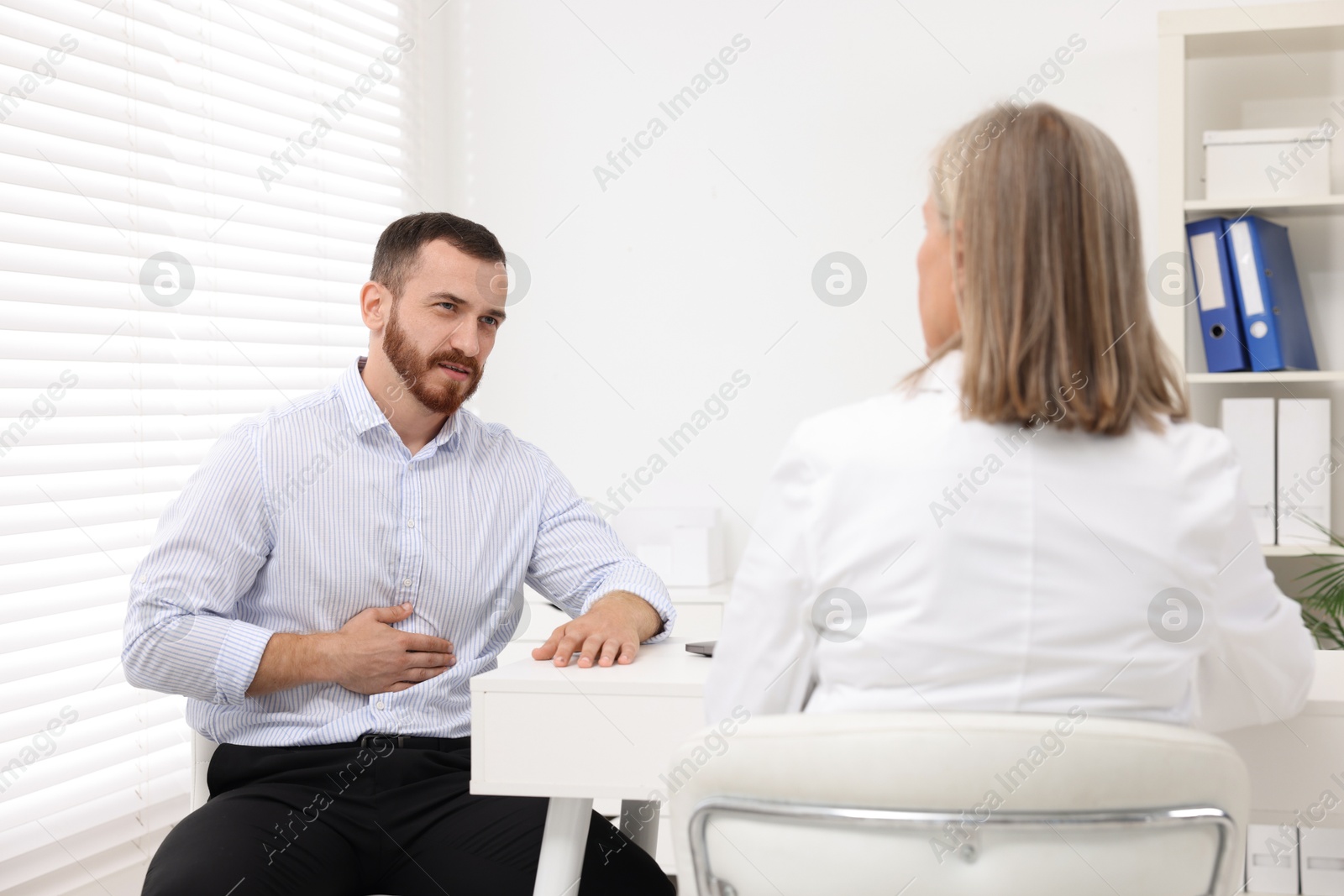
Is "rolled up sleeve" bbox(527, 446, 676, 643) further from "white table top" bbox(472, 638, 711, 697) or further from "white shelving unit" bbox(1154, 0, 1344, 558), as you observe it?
"white shelving unit" bbox(1154, 0, 1344, 558)

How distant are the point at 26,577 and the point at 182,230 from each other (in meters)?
0.79

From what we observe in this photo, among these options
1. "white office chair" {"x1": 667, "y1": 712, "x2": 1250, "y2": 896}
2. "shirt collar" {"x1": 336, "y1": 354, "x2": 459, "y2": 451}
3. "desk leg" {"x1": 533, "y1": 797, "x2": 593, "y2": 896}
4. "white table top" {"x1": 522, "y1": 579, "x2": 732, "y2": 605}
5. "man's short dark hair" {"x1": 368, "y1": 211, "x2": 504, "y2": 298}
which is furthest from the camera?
"white table top" {"x1": 522, "y1": 579, "x2": 732, "y2": 605}

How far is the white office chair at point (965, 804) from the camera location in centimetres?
85

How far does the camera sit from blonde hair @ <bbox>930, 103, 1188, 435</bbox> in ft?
3.26

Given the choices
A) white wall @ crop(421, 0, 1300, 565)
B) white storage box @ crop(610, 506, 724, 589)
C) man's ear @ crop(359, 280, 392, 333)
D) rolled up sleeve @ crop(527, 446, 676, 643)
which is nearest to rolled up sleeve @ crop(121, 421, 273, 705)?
man's ear @ crop(359, 280, 392, 333)

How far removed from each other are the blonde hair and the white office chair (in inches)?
11.1

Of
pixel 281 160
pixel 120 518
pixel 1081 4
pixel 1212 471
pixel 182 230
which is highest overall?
pixel 1081 4

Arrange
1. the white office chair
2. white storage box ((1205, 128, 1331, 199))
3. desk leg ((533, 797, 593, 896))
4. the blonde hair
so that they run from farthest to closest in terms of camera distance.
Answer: white storage box ((1205, 128, 1331, 199))
desk leg ((533, 797, 593, 896))
the blonde hair
the white office chair

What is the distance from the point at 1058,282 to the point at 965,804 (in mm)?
458

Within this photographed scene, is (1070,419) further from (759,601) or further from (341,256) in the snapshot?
(341,256)

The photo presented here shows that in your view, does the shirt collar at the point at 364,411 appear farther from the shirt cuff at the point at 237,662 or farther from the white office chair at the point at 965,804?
the white office chair at the point at 965,804

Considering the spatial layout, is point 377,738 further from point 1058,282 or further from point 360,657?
point 1058,282

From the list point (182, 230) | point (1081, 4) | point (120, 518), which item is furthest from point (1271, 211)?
point (120, 518)

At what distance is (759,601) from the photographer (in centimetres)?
106
